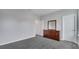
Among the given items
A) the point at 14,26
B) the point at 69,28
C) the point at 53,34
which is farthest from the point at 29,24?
the point at 69,28

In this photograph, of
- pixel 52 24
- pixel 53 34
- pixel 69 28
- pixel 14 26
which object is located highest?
pixel 52 24

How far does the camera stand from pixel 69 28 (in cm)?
383

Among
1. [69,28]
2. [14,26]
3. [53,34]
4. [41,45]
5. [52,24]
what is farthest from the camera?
[52,24]

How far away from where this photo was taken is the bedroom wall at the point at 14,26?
342 cm

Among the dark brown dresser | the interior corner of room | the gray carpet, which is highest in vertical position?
the interior corner of room

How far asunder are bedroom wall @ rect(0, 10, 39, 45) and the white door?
276cm

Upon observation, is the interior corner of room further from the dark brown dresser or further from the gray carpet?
the gray carpet

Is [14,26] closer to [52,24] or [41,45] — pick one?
[41,45]

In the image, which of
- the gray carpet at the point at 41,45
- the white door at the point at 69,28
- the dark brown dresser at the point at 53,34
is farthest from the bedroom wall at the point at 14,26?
the white door at the point at 69,28

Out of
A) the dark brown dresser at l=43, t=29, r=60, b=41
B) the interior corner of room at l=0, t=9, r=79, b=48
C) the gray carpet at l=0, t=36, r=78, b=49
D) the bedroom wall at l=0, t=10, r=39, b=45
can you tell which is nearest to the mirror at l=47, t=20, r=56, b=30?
the interior corner of room at l=0, t=9, r=79, b=48

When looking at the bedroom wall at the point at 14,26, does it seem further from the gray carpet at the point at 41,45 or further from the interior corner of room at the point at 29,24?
the gray carpet at the point at 41,45

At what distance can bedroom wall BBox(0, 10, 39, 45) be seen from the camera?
3.42 m

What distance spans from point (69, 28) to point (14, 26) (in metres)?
3.45
